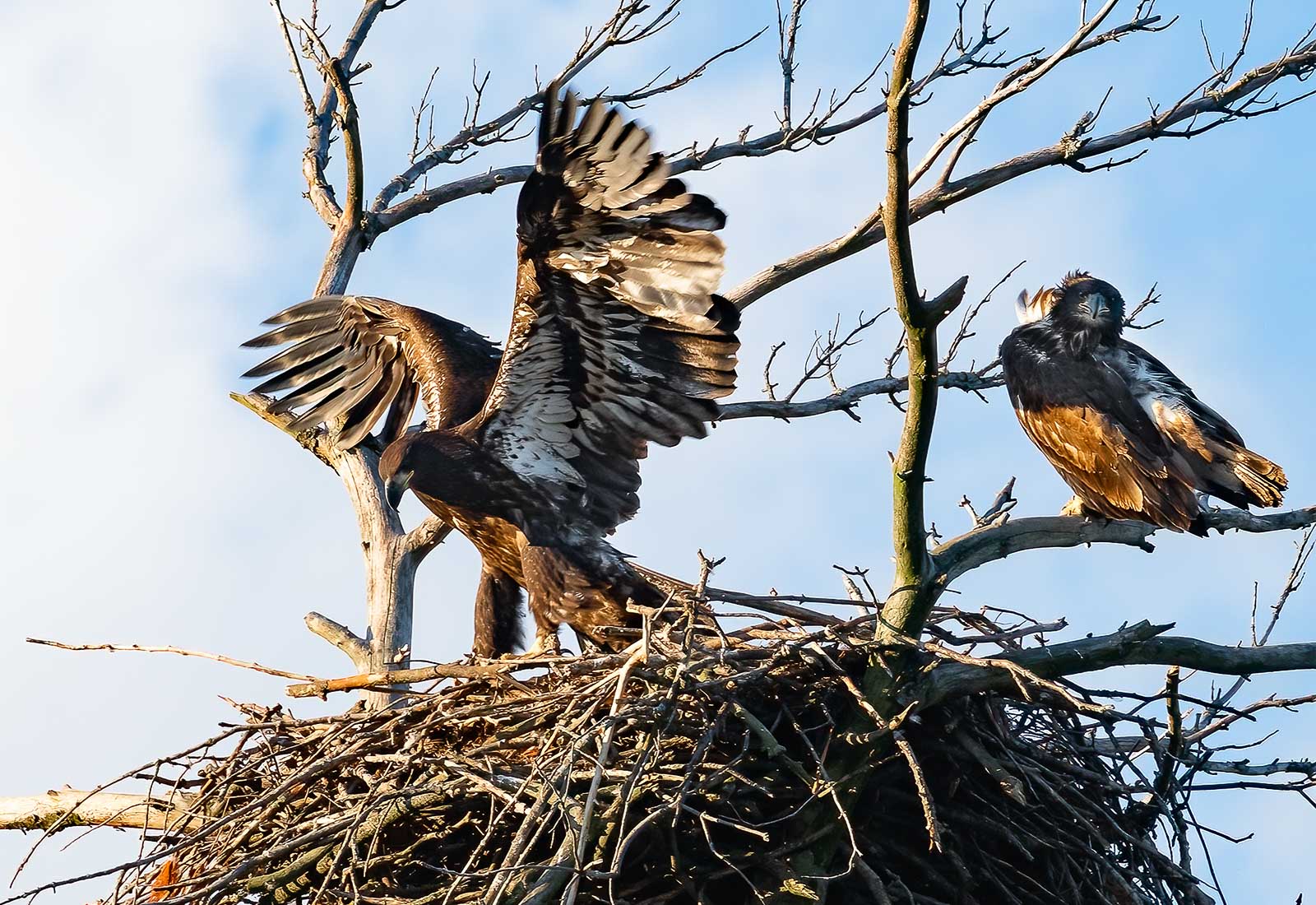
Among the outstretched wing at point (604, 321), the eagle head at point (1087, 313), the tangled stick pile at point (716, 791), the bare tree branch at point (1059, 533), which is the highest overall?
the eagle head at point (1087, 313)

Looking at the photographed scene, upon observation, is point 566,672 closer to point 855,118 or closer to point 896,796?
point 896,796

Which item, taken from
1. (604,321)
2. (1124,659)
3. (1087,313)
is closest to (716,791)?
(1124,659)

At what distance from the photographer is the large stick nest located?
178 inches

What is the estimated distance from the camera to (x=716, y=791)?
459 cm

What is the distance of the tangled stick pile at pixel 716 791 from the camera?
452 centimetres

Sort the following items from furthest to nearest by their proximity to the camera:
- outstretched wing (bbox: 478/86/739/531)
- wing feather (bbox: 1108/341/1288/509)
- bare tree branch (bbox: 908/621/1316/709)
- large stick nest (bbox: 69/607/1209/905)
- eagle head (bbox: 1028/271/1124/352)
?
1. eagle head (bbox: 1028/271/1124/352)
2. wing feather (bbox: 1108/341/1288/509)
3. outstretched wing (bbox: 478/86/739/531)
4. bare tree branch (bbox: 908/621/1316/709)
5. large stick nest (bbox: 69/607/1209/905)

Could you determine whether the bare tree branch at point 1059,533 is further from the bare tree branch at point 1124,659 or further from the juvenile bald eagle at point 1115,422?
the bare tree branch at point 1124,659

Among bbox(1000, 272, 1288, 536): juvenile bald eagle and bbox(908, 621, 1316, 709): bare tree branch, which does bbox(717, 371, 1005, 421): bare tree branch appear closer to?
bbox(1000, 272, 1288, 536): juvenile bald eagle

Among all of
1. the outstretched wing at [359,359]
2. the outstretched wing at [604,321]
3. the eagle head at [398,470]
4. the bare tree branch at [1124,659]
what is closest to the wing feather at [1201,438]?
the bare tree branch at [1124,659]

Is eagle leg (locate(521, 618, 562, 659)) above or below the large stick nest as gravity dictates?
above

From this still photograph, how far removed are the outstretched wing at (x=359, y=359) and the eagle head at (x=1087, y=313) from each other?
278cm

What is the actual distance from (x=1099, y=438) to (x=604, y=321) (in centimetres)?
231

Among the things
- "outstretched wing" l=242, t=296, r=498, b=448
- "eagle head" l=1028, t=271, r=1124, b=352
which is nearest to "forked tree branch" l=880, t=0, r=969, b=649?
"eagle head" l=1028, t=271, r=1124, b=352

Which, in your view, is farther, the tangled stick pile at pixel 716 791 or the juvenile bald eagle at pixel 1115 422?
the juvenile bald eagle at pixel 1115 422
